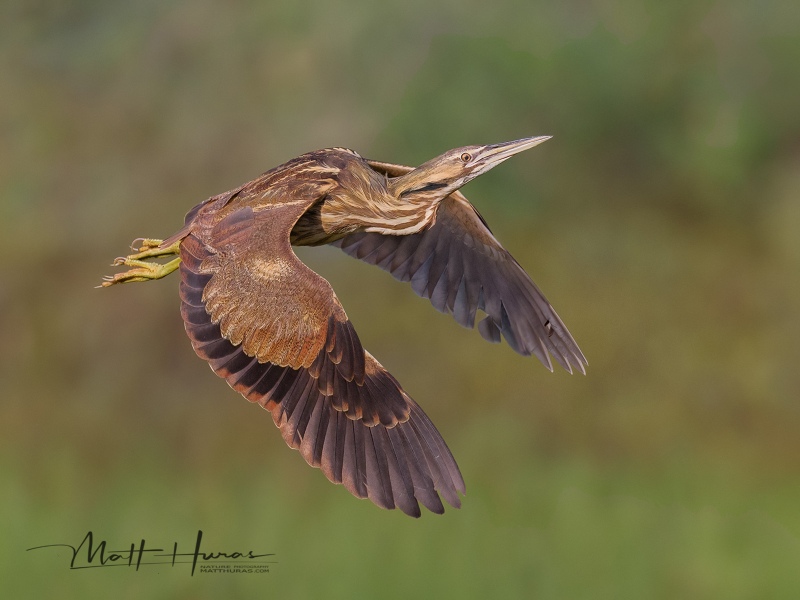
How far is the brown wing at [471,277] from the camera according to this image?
5.72 meters

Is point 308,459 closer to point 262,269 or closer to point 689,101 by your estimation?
point 262,269

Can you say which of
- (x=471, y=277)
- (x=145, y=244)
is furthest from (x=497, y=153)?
(x=145, y=244)

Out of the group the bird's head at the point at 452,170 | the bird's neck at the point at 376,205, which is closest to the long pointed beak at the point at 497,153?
the bird's head at the point at 452,170

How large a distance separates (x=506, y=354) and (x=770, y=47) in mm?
3858

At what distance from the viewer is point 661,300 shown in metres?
11.1

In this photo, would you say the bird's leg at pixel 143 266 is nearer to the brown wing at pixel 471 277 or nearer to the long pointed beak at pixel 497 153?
the brown wing at pixel 471 277

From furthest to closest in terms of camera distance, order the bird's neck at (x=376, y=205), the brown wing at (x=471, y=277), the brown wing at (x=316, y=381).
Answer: the brown wing at (x=471, y=277)
the bird's neck at (x=376, y=205)
the brown wing at (x=316, y=381)

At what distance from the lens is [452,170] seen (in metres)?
5.34

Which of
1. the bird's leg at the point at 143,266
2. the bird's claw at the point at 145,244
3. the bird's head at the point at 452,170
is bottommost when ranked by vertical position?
A: the bird's leg at the point at 143,266

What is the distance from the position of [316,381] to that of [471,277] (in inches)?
50.7

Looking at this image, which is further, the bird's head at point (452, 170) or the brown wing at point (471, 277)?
the brown wing at point (471, 277)

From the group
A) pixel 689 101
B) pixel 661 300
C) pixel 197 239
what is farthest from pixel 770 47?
pixel 197 239

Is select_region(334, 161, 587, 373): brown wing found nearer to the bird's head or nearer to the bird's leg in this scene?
the bird's head

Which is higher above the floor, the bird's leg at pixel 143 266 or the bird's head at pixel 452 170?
the bird's head at pixel 452 170
